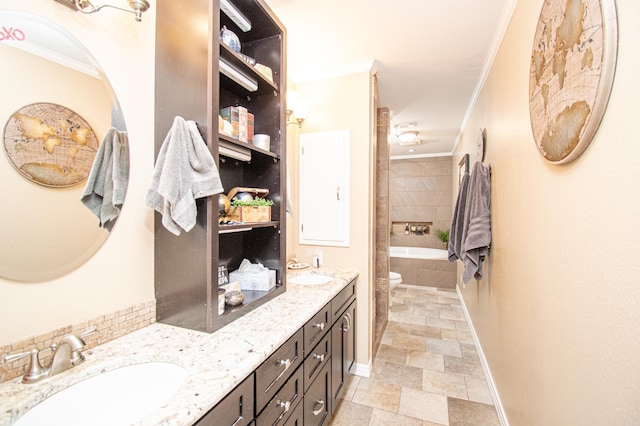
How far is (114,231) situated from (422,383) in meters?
2.43

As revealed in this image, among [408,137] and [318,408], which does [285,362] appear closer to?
→ [318,408]

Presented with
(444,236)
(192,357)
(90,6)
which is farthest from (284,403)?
(444,236)

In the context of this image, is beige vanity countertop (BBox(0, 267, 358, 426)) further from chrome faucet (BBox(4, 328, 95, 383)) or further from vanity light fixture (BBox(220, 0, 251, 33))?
vanity light fixture (BBox(220, 0, 251, 33))

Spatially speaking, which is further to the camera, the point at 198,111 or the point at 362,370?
the point at 362,370

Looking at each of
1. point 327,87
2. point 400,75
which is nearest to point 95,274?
point 327,87

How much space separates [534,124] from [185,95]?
5.09 feet

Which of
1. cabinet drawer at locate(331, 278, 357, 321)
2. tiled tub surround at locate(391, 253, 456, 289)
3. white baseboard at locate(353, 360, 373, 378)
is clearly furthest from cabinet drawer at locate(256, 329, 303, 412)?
tiled tub surround at locate(391, 253, 456, 289)

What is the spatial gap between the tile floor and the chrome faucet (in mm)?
1617

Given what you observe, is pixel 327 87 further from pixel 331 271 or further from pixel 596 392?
pixel 596 392

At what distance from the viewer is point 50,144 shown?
91 cm

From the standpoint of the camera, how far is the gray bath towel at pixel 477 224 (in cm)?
209

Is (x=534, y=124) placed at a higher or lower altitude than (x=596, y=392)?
higher

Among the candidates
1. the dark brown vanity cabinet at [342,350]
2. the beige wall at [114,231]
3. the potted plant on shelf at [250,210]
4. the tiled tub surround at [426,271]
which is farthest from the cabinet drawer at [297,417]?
the tiled tub surround at [426,271]

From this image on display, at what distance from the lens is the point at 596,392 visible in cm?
81
